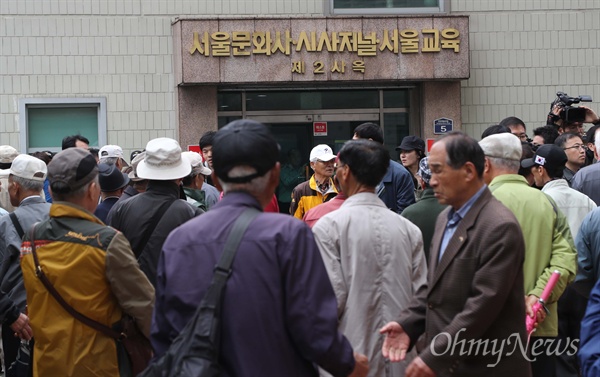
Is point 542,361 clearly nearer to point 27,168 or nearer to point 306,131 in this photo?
point 27,168

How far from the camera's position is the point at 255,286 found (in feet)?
11.6

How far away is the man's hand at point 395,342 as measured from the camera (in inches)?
189

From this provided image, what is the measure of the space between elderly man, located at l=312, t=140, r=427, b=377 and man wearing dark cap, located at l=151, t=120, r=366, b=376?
4.36 ft

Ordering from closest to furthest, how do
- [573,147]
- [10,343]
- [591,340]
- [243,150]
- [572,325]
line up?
[243,150]
[591,340]
[10,343]
[572,325]
[573,147]

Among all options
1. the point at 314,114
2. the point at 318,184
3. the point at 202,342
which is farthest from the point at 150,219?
the point at 314,114

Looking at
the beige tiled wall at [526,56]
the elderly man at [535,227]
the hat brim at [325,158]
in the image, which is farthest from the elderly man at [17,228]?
the beige tiled wall at [526,56]

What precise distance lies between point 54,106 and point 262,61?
327cm

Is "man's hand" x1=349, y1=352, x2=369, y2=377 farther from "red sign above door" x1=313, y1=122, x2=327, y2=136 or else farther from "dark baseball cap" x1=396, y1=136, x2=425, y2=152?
"red sign above door" x1=313, y1=122, x2=327, y2=136

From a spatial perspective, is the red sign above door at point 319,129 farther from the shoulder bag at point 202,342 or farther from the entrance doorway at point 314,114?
the shoulder bag at point 202,342

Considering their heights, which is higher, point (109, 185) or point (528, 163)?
point (528, 163)

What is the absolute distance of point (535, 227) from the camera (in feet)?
19.3

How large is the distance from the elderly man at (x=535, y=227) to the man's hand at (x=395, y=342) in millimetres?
1283


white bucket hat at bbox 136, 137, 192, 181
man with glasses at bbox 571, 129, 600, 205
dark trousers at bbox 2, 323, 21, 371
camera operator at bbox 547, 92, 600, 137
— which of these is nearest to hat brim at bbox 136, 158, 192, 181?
white bucket hat at bbox 136, 137, 192, 181

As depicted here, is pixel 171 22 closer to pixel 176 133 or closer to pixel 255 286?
pixel 176 133
